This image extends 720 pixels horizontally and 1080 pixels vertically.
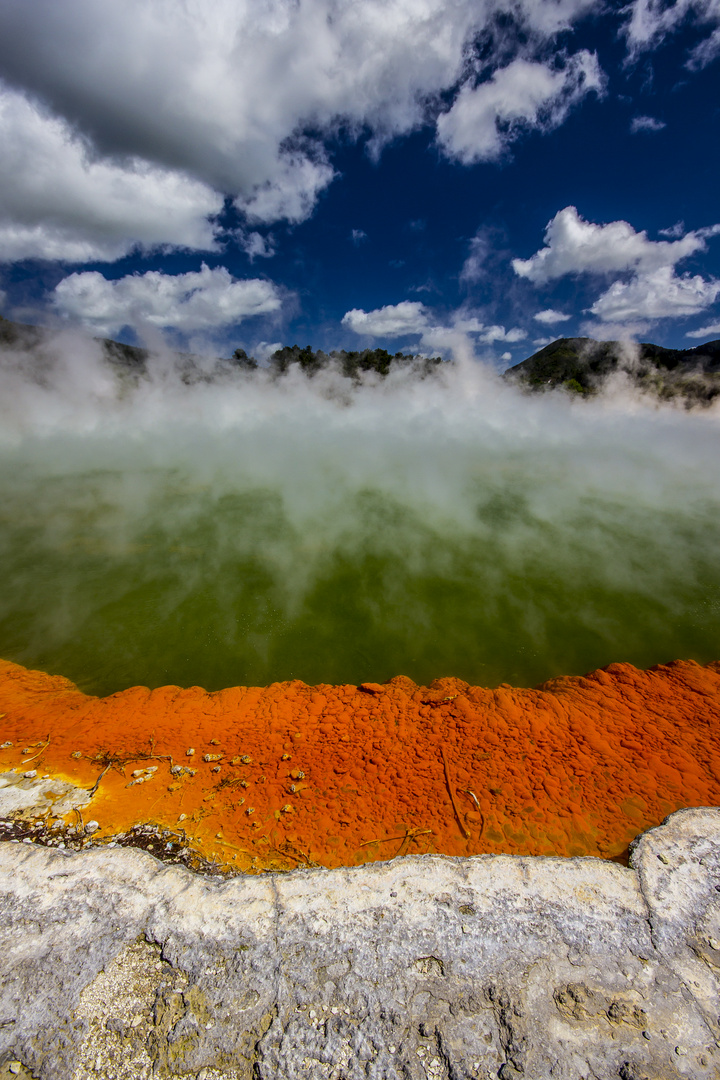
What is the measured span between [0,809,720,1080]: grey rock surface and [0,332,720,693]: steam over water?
2401mm

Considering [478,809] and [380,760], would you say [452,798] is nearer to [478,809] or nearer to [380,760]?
[478,809]

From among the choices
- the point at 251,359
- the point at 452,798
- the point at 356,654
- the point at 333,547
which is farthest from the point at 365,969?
the point at 251,359

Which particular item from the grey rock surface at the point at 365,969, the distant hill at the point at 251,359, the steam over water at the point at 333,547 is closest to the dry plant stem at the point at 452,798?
the grey rock surface at the point at 365,969

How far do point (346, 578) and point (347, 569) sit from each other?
0.30m

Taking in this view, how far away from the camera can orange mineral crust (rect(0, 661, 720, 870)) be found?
3225mm

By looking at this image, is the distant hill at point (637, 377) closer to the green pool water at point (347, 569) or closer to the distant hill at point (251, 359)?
the distant hill at point (251, 359)

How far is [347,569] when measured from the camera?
727 centimetres

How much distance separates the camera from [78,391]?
17.6m

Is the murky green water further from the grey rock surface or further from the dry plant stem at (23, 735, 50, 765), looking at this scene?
the grey rock surface

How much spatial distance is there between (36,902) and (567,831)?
3631 mm

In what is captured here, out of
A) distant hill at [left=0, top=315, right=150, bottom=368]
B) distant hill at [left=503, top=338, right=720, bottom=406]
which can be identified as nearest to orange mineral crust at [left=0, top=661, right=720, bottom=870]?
distant hill at [left=0, top=315, right=150, bottom=368]

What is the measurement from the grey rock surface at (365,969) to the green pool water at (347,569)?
2383 millimetres

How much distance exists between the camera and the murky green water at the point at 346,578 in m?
5.32

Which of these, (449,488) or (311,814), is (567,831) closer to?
(311,814)
